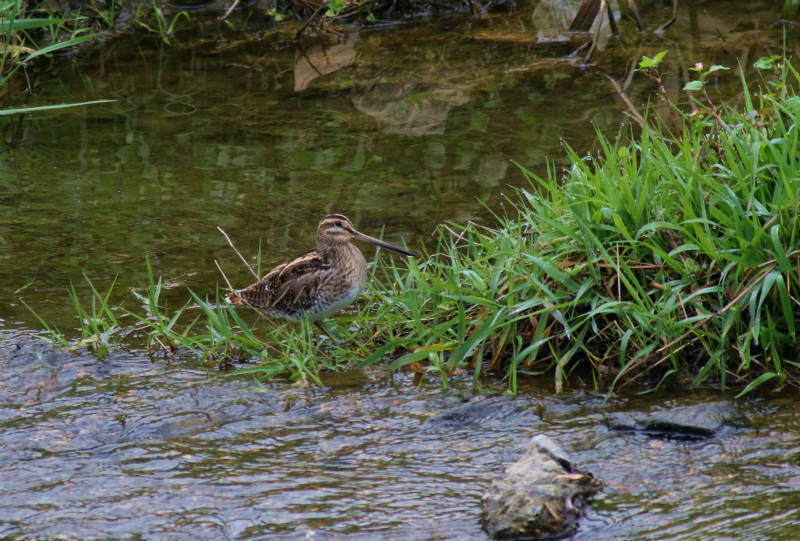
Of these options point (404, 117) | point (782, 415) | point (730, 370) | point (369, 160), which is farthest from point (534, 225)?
point (404, 117)

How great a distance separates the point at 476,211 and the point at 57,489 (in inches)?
156

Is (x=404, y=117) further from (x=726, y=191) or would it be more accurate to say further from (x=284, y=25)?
(x=726, y=191)

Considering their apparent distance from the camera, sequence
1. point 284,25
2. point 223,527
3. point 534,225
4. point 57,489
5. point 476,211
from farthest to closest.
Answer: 1. point 284,25
2. point 476,211
3. point 534,225
4. point 57,489
5. point 223,527

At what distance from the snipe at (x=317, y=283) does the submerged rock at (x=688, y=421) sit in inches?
69.3

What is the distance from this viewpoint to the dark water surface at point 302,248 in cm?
379

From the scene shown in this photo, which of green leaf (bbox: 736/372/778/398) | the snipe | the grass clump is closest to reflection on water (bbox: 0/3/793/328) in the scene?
the snipe

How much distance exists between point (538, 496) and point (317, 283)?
2217 millimetres

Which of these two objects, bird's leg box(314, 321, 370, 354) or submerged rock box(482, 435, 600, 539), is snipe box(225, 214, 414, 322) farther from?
submerged rock box(482, 435, 600, 539)

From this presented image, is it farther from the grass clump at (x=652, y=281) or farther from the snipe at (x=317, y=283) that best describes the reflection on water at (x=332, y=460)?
the snipe at (x=317, y=283)

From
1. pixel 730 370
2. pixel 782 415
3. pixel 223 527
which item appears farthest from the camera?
pixel 730 370

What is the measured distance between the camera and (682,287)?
4.76 m

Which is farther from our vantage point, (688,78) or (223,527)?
(688,78)

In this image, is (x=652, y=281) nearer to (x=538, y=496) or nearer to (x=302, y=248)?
(x=538, y=496)

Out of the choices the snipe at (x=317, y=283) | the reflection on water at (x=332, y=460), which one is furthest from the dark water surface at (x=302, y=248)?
the snipe at (x=317, y=283)
